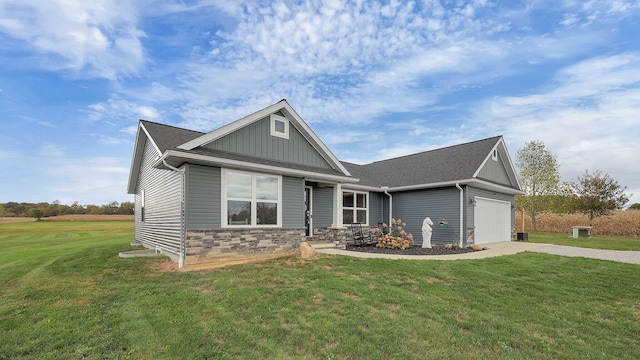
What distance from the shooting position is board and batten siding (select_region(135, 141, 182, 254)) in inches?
373

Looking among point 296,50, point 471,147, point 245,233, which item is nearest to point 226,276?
point 245,233

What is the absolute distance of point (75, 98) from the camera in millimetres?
13898

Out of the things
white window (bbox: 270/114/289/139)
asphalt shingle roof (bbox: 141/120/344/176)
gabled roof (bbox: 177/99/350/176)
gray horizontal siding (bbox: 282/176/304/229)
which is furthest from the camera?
white window (bbox: 270/114/289/139)

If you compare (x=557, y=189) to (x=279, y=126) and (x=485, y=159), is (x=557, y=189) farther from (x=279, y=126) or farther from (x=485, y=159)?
(x=279, y=126)

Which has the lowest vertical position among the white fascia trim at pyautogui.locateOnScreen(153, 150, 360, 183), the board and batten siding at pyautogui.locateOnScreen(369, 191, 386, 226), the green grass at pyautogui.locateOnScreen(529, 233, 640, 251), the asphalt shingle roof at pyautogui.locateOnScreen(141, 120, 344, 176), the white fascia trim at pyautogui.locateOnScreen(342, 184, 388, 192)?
the green grass at pyautogui.locateOnScreen(529, 233, 640, 251)

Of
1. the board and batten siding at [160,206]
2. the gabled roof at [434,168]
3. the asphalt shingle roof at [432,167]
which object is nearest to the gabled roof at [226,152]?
the board and batten siding at [160,206]

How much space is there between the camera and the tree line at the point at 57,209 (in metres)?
37.1

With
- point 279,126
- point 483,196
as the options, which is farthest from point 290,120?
point 483,196

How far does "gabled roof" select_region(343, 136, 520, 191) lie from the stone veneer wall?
625cm

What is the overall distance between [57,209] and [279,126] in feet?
148

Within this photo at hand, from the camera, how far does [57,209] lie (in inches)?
1599

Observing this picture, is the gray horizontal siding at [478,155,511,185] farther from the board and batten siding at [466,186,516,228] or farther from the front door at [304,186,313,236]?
the front door at [304,186,313,236]

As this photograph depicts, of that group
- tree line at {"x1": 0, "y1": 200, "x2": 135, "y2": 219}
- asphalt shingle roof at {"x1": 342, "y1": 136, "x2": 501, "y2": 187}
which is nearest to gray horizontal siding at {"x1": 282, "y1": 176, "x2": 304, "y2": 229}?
asphalt shingle roof at {"x1": 342, "y1": 136, "x2": 501, "y2": 187}

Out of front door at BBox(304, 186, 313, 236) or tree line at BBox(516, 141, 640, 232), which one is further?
tree line at BBox(516, 141, 640, 232)
